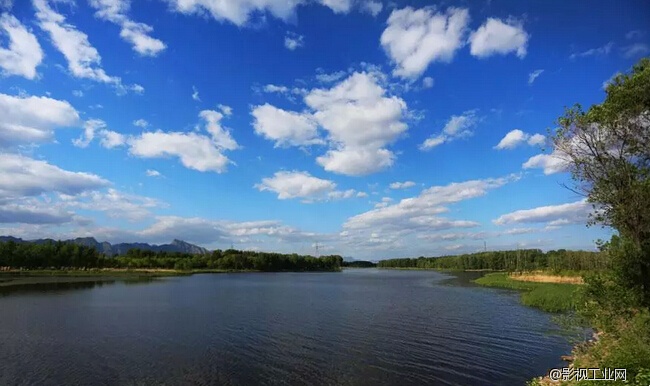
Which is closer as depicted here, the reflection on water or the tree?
the tree

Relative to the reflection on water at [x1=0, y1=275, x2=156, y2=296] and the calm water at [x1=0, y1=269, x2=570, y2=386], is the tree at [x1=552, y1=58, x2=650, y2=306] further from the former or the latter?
the reflection on water at [x1=0, y1=275, x2=156, y2=296]

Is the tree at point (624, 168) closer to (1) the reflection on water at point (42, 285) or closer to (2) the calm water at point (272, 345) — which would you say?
(2) the calm water at point (272, 345)

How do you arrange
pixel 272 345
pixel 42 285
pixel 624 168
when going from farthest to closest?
pixel 42 285 < pixel 272 345 < pixel 624 168

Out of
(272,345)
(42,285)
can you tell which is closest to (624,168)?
(272,345)

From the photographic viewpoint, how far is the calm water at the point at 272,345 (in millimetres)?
26031

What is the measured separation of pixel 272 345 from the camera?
34844 millimetres

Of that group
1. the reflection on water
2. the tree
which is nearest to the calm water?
the tree

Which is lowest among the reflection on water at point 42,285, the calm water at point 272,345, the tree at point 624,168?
the calm water at point 272,345

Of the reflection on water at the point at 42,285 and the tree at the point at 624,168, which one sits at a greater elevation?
the tree at the point at 624,168

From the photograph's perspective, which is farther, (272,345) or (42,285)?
(42,285)

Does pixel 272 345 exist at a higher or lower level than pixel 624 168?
lower

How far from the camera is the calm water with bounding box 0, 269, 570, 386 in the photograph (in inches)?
1025

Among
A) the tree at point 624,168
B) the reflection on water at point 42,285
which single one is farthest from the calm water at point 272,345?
the reflection on water at point 42,285

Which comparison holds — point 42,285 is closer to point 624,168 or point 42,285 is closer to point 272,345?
point 272,345
